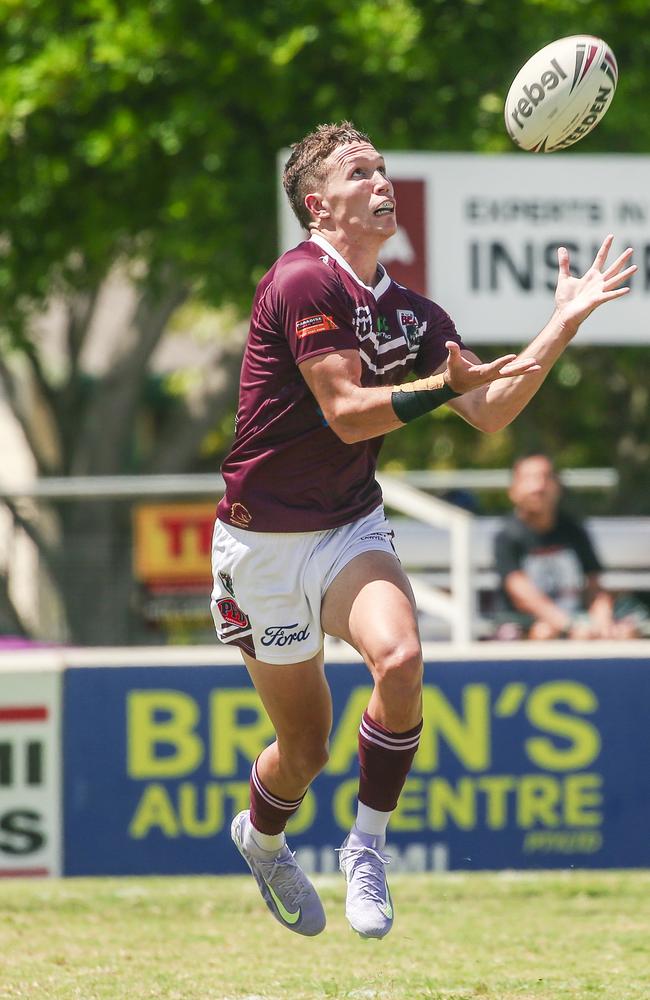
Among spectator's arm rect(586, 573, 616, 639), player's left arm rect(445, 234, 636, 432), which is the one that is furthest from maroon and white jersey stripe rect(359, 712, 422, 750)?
spectator's arm rect(586, 573, 616, 639)

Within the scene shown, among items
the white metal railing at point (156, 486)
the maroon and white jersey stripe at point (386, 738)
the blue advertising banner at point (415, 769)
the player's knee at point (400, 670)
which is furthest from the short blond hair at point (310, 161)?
the white metal railing at point (156, 486)

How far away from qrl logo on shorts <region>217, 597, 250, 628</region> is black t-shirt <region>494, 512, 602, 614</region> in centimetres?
421

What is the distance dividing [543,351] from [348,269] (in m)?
0.72

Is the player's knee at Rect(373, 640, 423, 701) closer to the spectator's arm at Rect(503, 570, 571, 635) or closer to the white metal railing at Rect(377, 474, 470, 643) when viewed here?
the white metal railing at Rect(377, 474, 470, 643)

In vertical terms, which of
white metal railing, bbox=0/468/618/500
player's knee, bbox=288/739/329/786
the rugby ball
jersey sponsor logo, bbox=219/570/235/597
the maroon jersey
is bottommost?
white metal railing, bbox=0/468/618/500

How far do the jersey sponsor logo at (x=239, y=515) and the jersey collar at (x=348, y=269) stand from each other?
0.81 meters

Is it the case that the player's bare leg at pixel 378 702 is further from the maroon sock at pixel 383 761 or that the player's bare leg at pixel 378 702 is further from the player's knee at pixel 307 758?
the player's knee at pixel 307 758

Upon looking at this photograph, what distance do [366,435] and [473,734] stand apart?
3.46 meters

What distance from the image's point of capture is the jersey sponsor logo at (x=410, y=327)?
526 centimetres

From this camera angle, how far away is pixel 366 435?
4.91 m

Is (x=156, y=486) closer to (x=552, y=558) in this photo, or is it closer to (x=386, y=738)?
(x=552, y=558)

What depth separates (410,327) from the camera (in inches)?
208

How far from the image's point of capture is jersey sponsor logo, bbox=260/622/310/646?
5254 millimetres

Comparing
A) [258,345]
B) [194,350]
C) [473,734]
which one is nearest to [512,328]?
[473,734]
